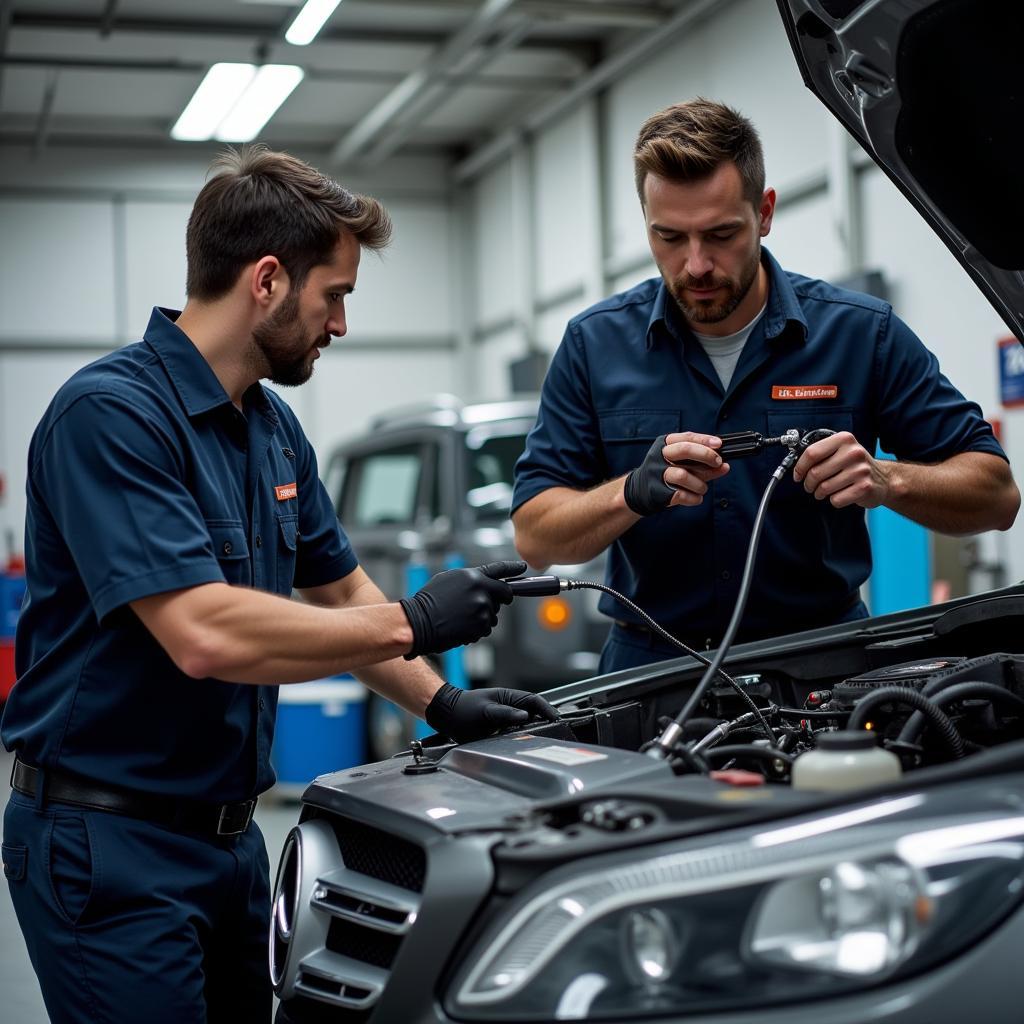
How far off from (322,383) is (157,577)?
11.5m

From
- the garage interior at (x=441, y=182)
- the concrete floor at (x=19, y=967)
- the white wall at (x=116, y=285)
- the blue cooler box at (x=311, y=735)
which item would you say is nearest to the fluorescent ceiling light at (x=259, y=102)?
the garage interior at (x=441, y=182)

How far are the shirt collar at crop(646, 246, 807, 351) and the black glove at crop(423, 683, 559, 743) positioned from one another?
81 cm

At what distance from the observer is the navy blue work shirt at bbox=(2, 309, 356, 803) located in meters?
1.64

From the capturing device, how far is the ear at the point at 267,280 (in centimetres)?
186

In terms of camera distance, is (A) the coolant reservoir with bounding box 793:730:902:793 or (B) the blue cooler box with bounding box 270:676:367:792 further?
(B) the blue cooler box with bounding box 270:676:367:792

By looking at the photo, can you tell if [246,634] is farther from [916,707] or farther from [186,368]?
[916,707]

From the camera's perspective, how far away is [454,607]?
181 centimetres

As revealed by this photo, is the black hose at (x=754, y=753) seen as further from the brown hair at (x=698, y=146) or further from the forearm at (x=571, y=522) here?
the brown hair at (x=698, y=146)

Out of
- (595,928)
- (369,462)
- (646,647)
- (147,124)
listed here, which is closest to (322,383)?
(147,124)

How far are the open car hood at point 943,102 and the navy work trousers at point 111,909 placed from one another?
1519 mm

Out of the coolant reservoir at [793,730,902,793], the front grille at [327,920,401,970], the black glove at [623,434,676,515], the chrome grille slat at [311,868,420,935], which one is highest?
the black glove at [623,434,676,515]

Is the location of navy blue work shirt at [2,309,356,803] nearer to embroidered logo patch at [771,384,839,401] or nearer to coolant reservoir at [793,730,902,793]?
coolant reservoir at [793,730,902,793]

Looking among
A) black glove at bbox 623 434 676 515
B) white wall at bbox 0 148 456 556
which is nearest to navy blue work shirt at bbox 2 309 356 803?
black glove at bbox 623 434 676 515

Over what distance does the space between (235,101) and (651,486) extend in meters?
9.44
